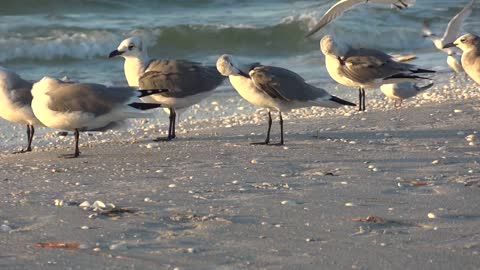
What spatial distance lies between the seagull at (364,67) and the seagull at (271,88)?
2242 millimetres

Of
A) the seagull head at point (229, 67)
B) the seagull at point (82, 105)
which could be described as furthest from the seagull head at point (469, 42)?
the seagull at point (82, 105)

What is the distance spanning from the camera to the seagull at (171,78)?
9.34 meters

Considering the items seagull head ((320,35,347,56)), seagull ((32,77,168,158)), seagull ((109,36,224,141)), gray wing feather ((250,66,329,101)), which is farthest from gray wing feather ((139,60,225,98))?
seagull head ((320,35,347,56))

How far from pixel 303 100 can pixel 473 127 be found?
4.89 ft

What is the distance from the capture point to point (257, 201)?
244 inches

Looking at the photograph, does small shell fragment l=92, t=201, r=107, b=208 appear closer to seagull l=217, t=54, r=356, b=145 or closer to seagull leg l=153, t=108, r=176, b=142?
seagull l=217, t=54, r=356, b=145

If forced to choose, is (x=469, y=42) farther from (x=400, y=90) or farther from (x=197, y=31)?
(x=197, y=31)

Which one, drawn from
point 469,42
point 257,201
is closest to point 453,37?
point 469,42

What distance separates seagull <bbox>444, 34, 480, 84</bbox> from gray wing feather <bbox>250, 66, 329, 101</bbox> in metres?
2.60

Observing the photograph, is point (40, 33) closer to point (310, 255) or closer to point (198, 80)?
point (198, 80)

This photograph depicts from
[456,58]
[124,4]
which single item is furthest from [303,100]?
[124,4]

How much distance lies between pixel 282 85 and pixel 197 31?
10.8m

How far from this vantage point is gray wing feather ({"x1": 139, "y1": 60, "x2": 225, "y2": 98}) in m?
9.34

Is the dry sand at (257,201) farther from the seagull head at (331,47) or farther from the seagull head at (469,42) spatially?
the seagull head at (469,42)
